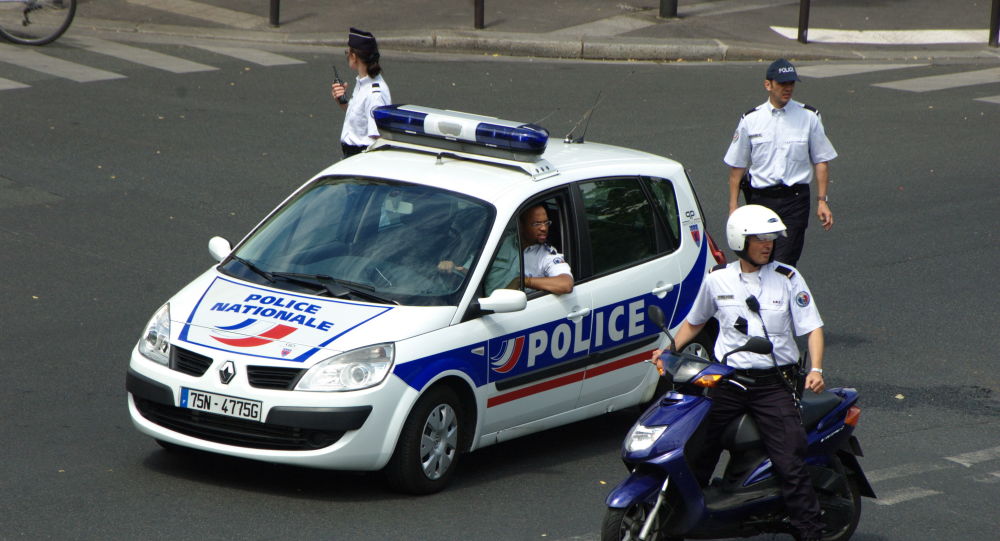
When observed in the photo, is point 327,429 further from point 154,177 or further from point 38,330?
point 154,177

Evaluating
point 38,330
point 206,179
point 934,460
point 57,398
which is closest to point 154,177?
point 206,179

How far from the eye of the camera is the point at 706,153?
46.2ft

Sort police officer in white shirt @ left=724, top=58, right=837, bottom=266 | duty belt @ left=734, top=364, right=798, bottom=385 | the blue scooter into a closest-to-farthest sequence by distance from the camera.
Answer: the blue scooter
duty belt @ left=734, top=364, right=798, bottom=385
police officer in white shirt @ left=724, top=58, right=837, bottom=266

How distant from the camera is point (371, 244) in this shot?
724 cm

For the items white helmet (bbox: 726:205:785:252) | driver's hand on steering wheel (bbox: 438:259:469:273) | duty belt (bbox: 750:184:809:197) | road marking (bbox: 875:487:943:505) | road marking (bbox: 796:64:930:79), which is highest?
white helmet (bbox: 726:205:785:252)

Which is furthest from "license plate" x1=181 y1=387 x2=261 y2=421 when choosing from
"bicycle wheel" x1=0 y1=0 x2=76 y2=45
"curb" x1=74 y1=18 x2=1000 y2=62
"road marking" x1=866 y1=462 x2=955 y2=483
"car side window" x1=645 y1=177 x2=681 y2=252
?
"curb" x1=74 y1=18 x2=1000 y2=62

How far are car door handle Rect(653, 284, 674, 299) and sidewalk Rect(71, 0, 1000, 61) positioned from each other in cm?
1188

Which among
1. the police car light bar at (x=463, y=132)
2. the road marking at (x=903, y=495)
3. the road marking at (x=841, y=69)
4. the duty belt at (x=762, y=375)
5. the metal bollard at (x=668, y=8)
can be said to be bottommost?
the road marking at (x=903, y=495)

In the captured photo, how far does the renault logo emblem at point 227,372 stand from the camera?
21.0ft

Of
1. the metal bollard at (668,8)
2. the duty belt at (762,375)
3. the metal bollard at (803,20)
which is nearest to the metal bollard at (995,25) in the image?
the metal bollard at (803,20)

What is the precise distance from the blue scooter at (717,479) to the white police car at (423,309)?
128cm

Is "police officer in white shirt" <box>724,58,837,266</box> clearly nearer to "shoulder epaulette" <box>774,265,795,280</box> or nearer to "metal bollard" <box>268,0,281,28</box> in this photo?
"shoulder epaulette" <box>774,265,795,280</box>

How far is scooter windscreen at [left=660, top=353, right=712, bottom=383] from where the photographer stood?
18.8 feet

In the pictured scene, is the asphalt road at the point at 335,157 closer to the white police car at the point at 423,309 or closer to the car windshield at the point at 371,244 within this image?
the white police car at the point at 423,309
